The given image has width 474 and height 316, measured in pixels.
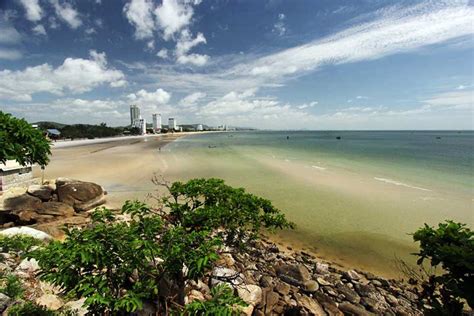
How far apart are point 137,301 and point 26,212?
10.1 metres

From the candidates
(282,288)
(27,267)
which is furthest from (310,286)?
(27,267)

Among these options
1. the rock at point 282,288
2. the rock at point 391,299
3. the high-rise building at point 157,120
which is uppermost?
the high-rise building at point 157,120

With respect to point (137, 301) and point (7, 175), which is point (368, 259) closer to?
point (137, 301)

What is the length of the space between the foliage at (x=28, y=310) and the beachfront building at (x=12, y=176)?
34.9 feet

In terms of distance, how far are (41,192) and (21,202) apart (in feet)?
3.70

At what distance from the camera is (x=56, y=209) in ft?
33.5

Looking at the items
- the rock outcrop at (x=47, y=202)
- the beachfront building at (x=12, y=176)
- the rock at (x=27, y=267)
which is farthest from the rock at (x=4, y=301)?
the beachfront building at (x=12, y=176)

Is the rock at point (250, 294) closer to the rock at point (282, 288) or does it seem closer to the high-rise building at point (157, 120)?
the rock at point (282, 288)

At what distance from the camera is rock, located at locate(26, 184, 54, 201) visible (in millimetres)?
10898

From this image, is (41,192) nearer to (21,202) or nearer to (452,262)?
(21,202)

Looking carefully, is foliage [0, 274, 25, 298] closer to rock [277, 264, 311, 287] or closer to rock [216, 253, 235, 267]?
rock [216, 253, 235, 267]

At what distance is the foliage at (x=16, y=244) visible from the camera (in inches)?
225

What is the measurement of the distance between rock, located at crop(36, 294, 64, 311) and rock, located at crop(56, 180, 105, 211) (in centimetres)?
804

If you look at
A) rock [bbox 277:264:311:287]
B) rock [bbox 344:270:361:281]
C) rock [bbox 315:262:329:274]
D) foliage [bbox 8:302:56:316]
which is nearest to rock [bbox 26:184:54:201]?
foliage [bbox 8:302:56:316]
